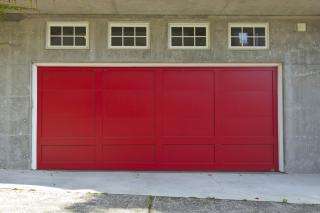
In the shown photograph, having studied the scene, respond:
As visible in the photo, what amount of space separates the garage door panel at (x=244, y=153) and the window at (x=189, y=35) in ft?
7.54

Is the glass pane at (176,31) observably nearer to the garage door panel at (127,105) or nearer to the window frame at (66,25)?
the garage door panel at (127,105)

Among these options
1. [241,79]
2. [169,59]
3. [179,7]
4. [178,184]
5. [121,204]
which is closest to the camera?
[121,204]

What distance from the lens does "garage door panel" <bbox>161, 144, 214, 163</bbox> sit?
33.1 ft

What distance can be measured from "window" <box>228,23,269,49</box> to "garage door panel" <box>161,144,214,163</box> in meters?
2.36

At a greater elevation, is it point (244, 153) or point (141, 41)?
point (141, 41)

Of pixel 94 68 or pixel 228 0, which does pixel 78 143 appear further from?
pixel 228 0

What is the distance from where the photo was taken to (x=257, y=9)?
31.3ft

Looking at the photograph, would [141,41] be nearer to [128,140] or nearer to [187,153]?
[128,140]

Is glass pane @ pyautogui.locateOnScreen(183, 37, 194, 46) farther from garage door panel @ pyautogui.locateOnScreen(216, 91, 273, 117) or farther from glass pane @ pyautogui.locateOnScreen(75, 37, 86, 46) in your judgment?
glass pane @ pyautogui.locateOnScreen(75, 37, 86, 46)

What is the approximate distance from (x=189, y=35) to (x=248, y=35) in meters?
1.30

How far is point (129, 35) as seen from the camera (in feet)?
33.0

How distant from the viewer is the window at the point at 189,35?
396 inches

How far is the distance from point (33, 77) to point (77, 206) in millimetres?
4216

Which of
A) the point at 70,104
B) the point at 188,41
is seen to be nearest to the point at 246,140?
the point at 188,41
